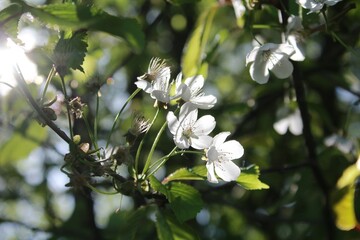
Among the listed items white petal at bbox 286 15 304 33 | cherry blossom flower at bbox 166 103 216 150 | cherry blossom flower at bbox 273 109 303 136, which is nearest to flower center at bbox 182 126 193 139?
cherry blossom flower at bbox 166 103 216 150

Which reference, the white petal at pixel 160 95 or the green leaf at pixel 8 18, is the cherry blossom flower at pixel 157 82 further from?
the green leaf at pixel 8 18

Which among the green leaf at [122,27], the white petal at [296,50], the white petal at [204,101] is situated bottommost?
the white petal at [296,50]

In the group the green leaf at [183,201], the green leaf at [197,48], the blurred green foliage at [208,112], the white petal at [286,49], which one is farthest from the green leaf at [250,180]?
the green leaf at [197,48]

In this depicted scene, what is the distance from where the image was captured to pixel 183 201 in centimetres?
142

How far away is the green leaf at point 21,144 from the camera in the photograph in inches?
98.5

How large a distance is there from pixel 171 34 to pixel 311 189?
50.2 inches

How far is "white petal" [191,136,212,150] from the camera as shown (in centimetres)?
138

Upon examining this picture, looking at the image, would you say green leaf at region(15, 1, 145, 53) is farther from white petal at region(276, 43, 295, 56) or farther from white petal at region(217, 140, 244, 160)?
white petal at region(276, 43, 295, 56)

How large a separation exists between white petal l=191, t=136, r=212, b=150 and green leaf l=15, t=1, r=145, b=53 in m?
0.31

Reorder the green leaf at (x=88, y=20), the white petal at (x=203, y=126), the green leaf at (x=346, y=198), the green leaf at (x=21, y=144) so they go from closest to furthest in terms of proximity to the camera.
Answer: the green leaf at (x=88, y=20) → the white petal at (x=203, y=126) → the green leaf at (x=346, y=198) → the green leaf at (x=21, y=144)

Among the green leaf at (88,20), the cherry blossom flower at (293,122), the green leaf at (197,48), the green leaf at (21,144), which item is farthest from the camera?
the green leaf at (21,144)

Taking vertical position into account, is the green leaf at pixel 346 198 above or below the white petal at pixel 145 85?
below

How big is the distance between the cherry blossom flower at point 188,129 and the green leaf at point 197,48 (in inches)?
20.6

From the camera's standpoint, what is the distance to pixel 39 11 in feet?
3.73
